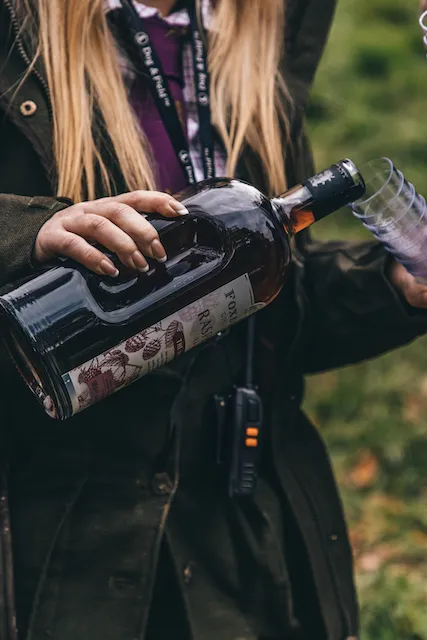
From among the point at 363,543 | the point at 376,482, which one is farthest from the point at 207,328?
the point at 376,482

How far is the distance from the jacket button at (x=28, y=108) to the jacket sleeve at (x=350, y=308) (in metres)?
0.57

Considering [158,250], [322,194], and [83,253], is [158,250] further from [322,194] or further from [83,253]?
[322,194]

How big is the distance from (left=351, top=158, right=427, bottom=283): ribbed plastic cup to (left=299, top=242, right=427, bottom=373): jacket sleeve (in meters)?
0.18

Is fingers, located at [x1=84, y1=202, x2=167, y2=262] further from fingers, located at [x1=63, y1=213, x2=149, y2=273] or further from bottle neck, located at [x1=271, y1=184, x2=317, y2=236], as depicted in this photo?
bottle neck, located at [x1=271, y1=184, x2=317, y2=236]

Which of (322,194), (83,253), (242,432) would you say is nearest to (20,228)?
(83,253)

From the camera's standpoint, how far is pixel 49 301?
1.44 meters

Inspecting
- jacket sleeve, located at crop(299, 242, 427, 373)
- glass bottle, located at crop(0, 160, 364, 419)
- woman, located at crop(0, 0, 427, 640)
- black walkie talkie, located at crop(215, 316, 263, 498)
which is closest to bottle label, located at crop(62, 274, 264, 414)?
glass bottle, located at crop(0, 160, 364, 419)

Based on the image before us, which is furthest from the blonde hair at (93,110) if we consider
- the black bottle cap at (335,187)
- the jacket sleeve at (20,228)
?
the black bottle cap at (335,187)

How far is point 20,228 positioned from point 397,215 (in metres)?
0.58

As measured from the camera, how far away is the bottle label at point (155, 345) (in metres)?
Result: 1.46

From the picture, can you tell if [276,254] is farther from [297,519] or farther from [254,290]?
[297,519]

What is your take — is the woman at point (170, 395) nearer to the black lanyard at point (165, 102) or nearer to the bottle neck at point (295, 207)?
the black lanyard at point (165, 102)

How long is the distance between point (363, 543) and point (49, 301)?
236 cm

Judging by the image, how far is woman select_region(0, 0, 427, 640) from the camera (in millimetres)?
1757
